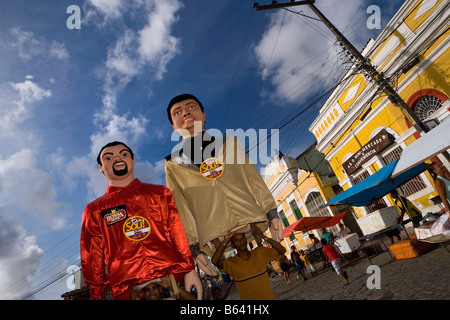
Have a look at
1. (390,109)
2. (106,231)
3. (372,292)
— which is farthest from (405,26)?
(106,231)

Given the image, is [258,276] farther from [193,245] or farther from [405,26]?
[405,26]

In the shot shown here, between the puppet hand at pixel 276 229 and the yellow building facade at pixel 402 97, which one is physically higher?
the yellow building facade at pixel 402 97

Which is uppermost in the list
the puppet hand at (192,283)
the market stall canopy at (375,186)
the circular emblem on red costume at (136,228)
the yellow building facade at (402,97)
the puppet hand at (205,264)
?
the yellow building facade at (402,97)

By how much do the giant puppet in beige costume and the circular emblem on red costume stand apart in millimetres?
402

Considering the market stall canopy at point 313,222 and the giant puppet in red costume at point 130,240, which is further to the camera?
the market stall canopy at point 313,222

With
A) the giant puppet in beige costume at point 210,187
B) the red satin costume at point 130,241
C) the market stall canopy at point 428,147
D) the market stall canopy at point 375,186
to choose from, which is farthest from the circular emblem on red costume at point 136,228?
the market stall canopy at point 375,186

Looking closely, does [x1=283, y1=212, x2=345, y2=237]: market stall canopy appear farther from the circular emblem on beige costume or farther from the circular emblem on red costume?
the circular emblem on red costume

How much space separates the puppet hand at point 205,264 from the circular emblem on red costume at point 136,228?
61cm

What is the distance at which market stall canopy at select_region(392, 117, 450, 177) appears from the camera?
181 inches

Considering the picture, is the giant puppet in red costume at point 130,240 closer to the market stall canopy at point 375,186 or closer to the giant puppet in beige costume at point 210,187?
the giant puppet in beige costume at point 210,187

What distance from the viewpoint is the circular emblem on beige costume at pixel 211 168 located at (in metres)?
2.53

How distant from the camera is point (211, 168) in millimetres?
2553

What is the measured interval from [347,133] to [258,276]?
12508 millimetres

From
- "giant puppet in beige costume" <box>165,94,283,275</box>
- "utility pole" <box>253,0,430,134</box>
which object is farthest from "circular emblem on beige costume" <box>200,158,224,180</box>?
"utility pole" <box>253,0,430,134</box>
